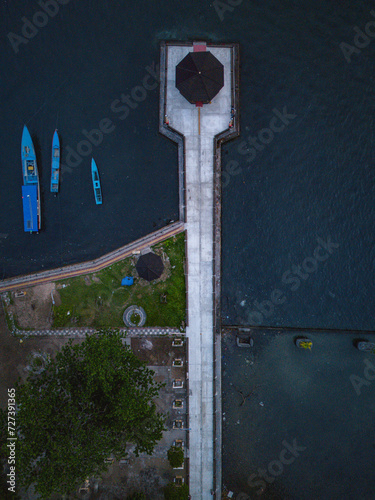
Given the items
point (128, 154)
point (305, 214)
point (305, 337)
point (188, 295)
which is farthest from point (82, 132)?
point (305, 337)

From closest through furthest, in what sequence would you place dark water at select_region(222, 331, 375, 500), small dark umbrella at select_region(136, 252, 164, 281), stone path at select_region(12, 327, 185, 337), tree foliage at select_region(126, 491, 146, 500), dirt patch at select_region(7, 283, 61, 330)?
tree foliage at select_region(126, 491, 146, 500)
small dark umbrella at select_region(136, 252, 164, 281)
stone path at select_region(12, 327, 185, 337)
dirt patch at select_region(7, 283, 61, 330)
dark water at select_region(222, 331, 375, 500)

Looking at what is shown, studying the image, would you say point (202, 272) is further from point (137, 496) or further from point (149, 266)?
point (137, 496)

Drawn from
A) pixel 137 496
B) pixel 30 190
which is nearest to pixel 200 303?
pixel 137 496

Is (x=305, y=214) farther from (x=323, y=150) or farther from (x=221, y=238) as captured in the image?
(x=221, y=238)

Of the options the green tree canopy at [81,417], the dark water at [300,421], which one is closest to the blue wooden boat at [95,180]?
the green tree canopy at [81,417]

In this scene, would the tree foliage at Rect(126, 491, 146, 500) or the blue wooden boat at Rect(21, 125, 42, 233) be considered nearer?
the tree foliage at Rect(126, 491, 146, 500)

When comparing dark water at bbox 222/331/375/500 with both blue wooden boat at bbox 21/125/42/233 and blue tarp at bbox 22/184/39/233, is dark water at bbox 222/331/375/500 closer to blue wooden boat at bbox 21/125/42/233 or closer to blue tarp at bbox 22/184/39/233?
blue tarp at bbox 22/184/39/233

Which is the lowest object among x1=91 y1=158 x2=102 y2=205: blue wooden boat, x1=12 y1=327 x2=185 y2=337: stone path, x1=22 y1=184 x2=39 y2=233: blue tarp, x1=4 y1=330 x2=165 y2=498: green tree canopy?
x1=4 y1=330 x2=165 y2=498: green tree canopy

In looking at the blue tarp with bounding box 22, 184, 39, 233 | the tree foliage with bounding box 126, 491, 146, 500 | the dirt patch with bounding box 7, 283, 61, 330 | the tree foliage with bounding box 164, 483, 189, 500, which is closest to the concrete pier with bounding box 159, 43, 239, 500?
the tree foliage with bounding box 164, 483, 189, 500
